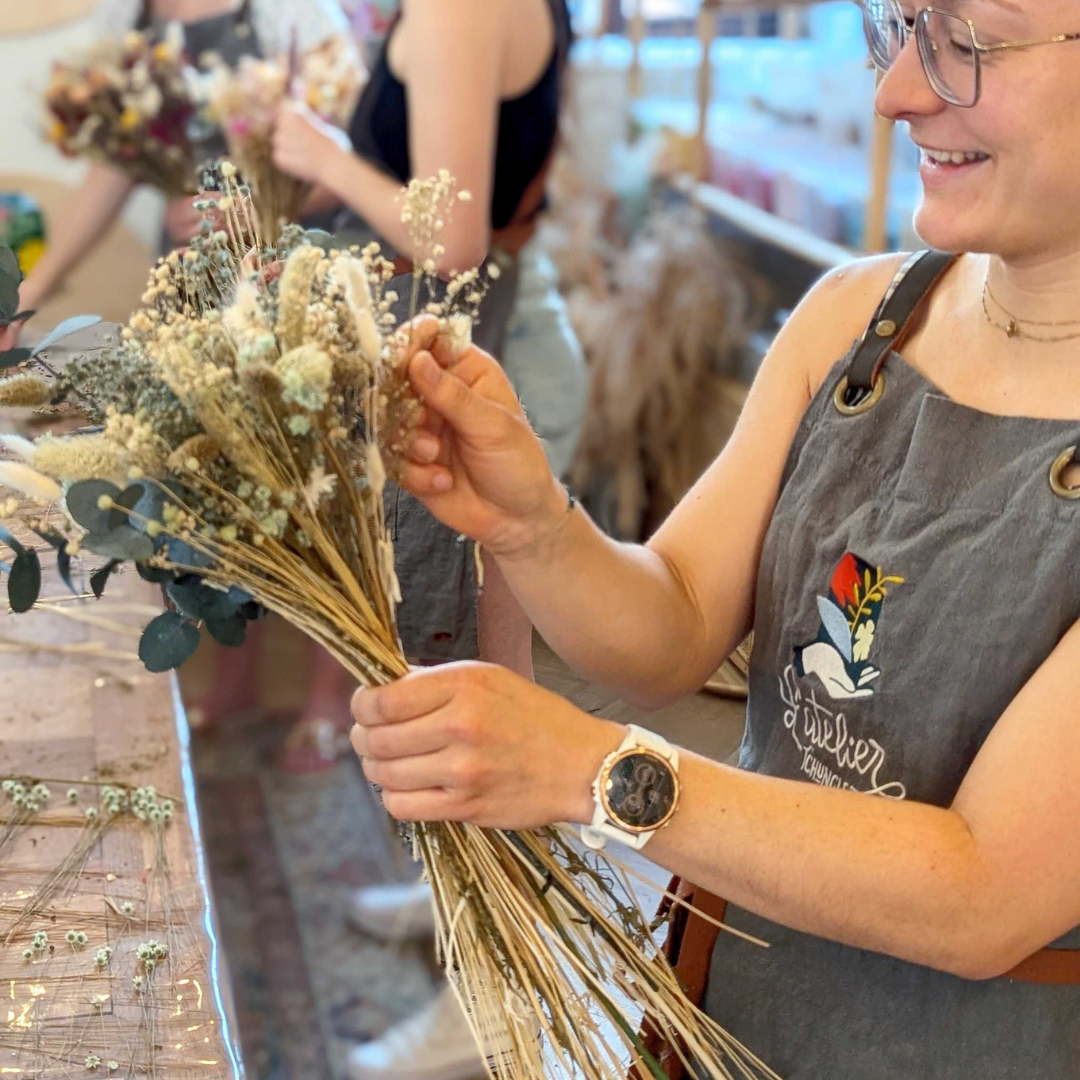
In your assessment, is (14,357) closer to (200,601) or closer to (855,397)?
(200,601)

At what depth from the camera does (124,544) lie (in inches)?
33.2

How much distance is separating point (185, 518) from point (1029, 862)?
0.55m

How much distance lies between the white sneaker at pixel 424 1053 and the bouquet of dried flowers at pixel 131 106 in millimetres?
1503

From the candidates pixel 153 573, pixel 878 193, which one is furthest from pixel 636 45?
pixel 153 573

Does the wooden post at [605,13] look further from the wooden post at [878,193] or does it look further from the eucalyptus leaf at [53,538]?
the eucalyptus leaf at [53,538]

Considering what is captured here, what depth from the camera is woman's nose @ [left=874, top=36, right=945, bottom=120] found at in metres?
0.97

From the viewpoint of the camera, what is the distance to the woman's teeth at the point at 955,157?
964mm

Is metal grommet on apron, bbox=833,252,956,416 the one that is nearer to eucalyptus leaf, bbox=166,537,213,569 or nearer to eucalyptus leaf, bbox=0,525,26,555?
eucalyptus leaf, bbox=166,537,213,569

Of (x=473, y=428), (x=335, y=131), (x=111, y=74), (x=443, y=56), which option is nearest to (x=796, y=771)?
(x=473, y=428)

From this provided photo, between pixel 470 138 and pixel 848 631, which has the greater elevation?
pixel 470 138

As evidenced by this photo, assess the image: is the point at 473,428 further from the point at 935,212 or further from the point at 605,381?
the point at 605,381

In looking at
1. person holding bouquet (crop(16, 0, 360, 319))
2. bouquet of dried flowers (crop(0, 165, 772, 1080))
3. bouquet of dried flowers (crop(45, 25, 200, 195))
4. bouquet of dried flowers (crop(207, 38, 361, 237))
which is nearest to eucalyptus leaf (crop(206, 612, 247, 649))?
bouquet of dried flowers (crop(0, 165, 772, 1080))

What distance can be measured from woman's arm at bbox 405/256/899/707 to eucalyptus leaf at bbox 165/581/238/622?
0.16m

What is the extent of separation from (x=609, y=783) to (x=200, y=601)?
33 centimetres
